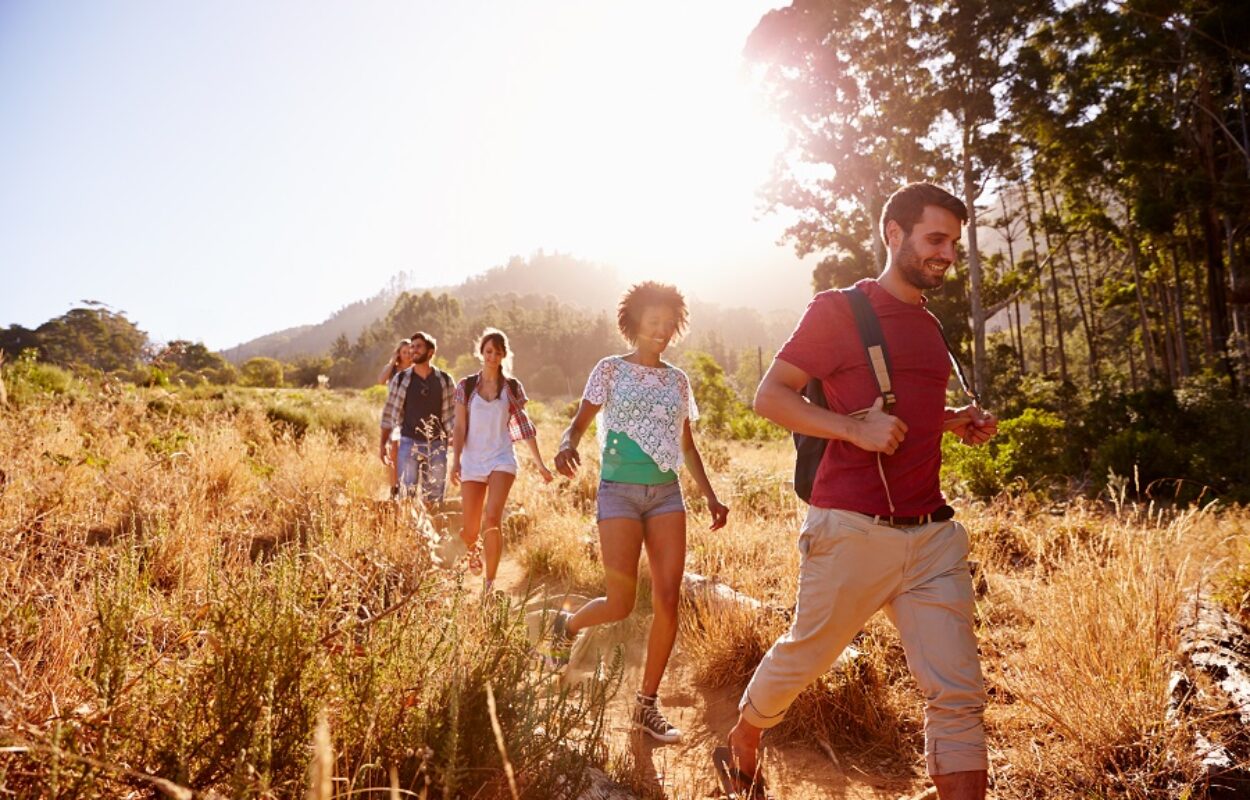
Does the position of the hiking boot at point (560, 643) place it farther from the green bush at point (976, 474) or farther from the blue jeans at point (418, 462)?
the green bush at point (976, 474)

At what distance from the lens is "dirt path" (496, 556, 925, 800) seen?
3.05 m

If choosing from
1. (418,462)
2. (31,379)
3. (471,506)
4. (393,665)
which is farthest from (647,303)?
(31,379)

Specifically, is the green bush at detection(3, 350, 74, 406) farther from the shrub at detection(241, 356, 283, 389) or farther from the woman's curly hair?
the shrub at detection(241, 356, 283, 389)

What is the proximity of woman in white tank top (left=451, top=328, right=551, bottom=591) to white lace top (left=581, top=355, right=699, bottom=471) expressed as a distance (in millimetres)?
1618

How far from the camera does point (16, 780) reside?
4.76 ft

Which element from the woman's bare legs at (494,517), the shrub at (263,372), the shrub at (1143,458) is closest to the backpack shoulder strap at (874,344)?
the woman's bare legs at (494,517)

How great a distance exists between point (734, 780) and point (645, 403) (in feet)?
5.97

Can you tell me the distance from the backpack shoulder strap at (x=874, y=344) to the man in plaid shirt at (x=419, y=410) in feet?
15.6

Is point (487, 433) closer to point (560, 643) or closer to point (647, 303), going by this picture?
point (647, 303)

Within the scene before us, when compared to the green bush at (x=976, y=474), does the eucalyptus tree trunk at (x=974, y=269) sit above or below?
above

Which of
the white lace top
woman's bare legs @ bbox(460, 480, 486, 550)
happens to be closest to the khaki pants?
the white lace top

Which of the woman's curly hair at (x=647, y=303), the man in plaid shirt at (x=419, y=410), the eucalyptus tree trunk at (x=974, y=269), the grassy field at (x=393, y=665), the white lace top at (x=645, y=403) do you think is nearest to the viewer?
the grassy field at (x=393, y=665)

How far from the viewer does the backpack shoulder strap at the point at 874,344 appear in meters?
2.26

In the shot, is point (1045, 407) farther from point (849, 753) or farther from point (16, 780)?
point (16, 780)
